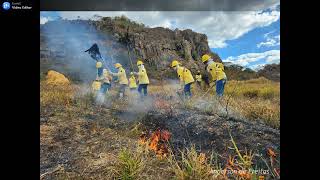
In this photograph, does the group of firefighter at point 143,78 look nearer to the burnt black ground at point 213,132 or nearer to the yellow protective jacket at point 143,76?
the yellow protective jacket at point 143,76

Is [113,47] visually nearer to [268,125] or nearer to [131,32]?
[131,32]

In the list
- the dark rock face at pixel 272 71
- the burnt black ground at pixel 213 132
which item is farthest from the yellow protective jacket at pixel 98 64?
the dark rock face at pixel 272 71

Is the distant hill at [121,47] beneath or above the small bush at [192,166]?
above

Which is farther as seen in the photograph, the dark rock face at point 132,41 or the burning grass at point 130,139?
the dark rock face at point 132,41

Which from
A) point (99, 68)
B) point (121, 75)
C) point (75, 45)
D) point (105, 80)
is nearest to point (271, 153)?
point (121, 75)

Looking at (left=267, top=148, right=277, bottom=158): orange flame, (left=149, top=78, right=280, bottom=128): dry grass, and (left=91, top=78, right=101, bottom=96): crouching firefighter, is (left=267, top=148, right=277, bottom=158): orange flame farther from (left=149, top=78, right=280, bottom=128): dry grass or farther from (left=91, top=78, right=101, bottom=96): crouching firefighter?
(left=91, top=78, right=101, bottom=96): crouching firefighter

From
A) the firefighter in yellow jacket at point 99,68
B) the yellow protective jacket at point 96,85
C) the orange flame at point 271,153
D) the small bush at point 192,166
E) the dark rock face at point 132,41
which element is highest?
the dark rock face at point 132,41

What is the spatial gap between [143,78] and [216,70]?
2.45 ft

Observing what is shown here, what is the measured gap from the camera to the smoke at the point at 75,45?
15.7ft

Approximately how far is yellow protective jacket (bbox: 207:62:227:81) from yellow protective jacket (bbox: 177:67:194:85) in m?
0.21

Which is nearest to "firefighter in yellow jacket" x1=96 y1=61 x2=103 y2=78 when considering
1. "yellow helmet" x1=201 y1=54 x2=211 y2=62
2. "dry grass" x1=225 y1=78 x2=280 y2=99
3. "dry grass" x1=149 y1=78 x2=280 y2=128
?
"dry grass" x1=149 y1=78 x2=280 y2=128
